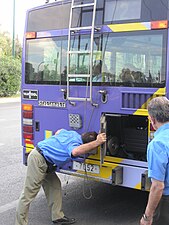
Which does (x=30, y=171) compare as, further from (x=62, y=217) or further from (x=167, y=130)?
(x=167, y=130)

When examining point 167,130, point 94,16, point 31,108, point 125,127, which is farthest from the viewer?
point 31,108

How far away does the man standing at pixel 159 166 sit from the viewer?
2699mm

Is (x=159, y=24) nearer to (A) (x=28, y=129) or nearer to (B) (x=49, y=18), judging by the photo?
(B) (x=49, y=18)

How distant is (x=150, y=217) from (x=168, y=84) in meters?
1.81

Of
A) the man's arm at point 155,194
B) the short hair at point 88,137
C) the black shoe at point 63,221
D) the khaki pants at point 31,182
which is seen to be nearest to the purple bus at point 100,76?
the short hair at point 88,137

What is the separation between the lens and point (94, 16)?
469 cm

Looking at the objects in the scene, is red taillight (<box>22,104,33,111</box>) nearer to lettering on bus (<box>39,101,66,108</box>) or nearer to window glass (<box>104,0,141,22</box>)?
lettering on bus (<box>39,101,66,108</box>)

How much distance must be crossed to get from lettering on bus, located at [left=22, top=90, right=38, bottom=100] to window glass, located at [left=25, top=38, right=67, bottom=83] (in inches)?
6.1

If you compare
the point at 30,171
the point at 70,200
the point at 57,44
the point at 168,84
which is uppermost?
the point at 57,44

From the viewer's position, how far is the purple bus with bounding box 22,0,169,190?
4.38 meters

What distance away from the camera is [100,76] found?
4.73 meters

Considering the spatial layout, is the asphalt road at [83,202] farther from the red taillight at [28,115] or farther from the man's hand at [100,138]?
the red taillight at [28,115]

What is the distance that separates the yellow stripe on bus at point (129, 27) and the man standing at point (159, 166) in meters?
1.70

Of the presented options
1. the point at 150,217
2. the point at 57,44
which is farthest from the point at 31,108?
the point at 150,217
